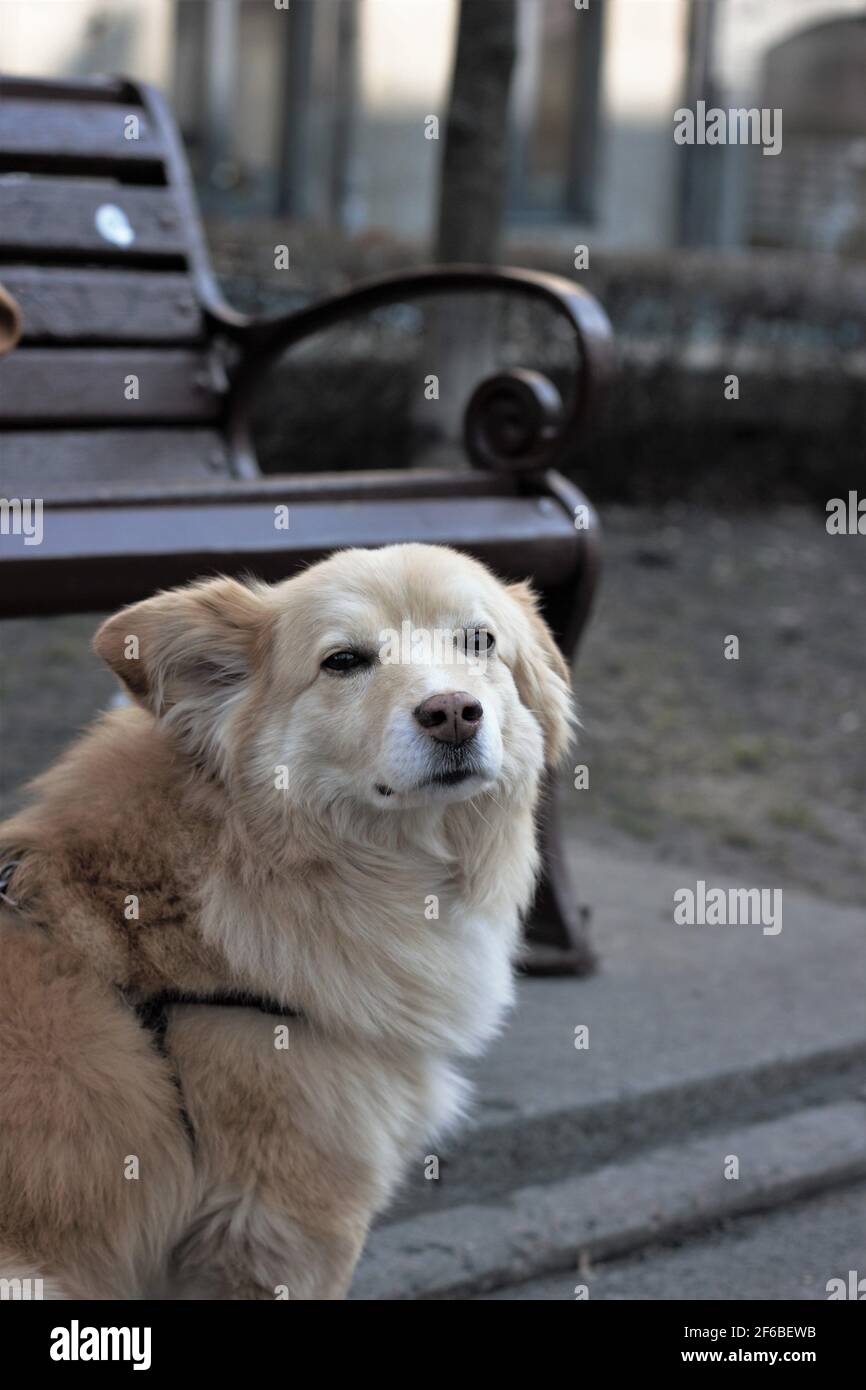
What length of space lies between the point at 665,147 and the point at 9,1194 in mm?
13363

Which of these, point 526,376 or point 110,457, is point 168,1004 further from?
point 110,457

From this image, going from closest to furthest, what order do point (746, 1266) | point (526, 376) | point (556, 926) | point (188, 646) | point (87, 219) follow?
point (188, 646)
point (746, 1266)
point (526, 376)
point (556, 926)
point (87, 219)

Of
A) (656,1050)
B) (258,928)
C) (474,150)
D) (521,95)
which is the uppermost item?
(521,95)

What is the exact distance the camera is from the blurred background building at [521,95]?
1201 cm

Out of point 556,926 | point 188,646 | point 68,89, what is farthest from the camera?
point 68,89

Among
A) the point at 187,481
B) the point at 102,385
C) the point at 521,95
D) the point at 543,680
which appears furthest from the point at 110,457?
the point at 521,95

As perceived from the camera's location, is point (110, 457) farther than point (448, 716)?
Yes

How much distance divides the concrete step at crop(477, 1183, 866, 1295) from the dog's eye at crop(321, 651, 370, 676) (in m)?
1.26

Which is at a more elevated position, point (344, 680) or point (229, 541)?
point (229, 541)

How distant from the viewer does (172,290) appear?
4555 mm

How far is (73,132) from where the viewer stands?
4594mm

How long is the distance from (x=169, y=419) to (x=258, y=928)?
245 cm
